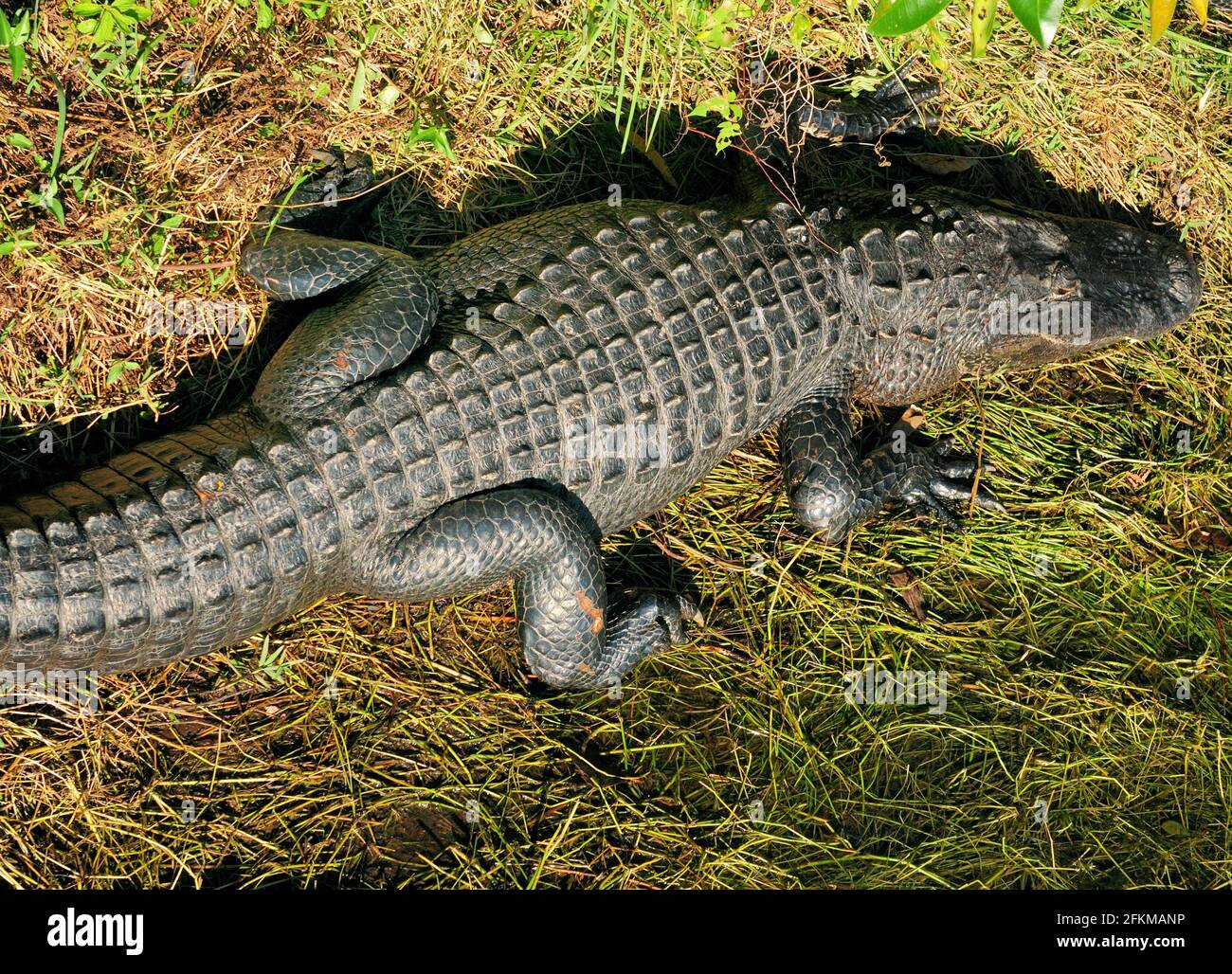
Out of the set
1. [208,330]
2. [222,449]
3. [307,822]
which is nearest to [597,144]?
[208,330]

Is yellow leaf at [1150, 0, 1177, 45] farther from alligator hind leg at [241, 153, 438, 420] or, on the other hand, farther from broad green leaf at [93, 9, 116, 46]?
broad green leaf at [93, 9, 116, 46]

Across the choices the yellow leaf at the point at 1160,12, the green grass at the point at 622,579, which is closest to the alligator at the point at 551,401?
the green grass at the point at 622,579

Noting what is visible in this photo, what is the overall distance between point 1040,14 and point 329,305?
2.45 meters

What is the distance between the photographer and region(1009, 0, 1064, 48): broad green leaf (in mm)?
2488

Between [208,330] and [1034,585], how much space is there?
11.0ft

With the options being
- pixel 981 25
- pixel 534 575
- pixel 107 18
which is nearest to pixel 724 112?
pixel 981 25

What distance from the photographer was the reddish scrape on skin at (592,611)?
3.68m

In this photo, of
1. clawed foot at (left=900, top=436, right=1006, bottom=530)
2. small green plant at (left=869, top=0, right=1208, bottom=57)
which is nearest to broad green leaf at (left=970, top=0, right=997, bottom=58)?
small green plant at (left=869, top=0, right=1208, bottom=57)

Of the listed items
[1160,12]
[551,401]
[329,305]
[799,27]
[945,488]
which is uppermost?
[799,27]

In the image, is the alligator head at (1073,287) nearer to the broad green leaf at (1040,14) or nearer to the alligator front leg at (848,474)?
the alligator front leg at (848,474)

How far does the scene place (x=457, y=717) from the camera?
3.73 m

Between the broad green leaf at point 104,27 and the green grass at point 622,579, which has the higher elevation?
the broad green leaf at point 104,27

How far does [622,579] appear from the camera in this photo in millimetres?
4168

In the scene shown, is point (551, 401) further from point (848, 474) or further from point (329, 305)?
→ point (848, 474)
